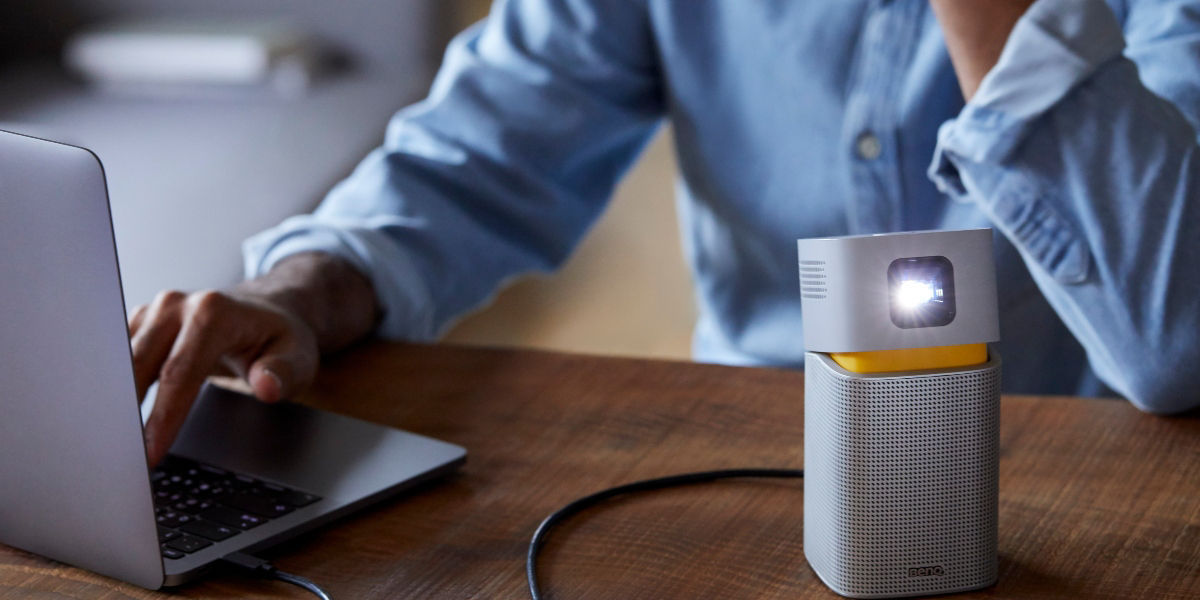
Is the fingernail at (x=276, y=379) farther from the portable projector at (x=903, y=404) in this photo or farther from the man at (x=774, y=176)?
the portable projector at (x=903, y=404)

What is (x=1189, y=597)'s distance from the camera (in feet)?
1.65

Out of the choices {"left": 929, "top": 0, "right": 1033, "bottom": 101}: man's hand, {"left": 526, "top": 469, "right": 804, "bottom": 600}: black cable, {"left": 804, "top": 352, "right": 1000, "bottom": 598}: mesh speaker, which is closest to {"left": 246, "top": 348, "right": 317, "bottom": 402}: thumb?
{"left": 526, "top": 469, "right": 804, "bottom": 600}: black cable

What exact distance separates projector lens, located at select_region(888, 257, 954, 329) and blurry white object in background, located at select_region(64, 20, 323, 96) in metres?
2.00

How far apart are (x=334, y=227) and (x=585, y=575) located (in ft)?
1.54

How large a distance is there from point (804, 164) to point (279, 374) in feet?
1.75

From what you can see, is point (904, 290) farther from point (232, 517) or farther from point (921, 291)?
point (232, 517)

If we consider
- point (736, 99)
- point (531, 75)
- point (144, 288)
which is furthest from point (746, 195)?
point (144, 288)

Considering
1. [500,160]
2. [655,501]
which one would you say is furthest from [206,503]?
[500,160]

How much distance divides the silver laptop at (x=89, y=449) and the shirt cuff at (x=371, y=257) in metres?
0.28

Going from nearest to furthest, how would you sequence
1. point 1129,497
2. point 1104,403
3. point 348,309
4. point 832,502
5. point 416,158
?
point 832,502, point 1129,497, point 1104,403, point 348,309, point 416,158

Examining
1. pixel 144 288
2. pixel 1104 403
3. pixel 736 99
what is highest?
pixel 736 99

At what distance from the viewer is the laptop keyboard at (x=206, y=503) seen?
56 centimetres

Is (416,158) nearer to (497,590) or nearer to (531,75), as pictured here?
(531,75)

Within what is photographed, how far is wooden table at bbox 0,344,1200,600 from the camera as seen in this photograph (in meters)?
0.53
